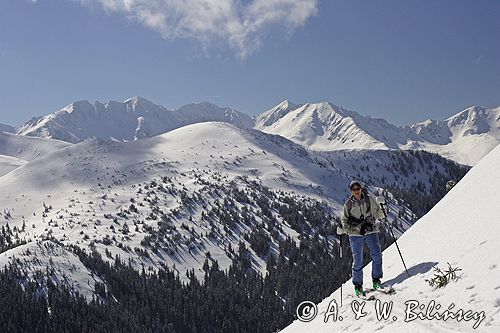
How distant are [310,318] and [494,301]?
7823 mm

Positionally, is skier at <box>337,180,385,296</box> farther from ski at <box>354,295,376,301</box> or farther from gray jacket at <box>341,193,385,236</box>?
ski at <box>354,295,376,301</box>

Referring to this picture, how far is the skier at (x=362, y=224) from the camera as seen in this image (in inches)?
577

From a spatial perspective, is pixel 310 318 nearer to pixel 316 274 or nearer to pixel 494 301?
pixel 494 301

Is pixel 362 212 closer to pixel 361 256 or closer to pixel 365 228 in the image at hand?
pixel 365 228

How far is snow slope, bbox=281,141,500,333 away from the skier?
105cm

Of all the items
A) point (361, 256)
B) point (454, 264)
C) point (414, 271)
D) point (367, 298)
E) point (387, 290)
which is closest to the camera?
point (454, 264)

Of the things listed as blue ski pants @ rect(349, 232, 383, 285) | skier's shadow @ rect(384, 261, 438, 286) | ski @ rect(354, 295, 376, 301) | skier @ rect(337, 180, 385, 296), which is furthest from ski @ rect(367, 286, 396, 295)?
skier @ rect(337, 180, 385, 296)

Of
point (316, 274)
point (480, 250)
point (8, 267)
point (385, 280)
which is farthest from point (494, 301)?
point (316, 274)

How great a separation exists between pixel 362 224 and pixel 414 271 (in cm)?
223

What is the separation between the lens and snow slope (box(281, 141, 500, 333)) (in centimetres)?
953

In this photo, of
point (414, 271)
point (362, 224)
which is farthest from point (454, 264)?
point (362, 224)

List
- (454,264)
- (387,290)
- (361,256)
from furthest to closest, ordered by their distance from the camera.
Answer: (361,256) < (387,290) < (454,264)

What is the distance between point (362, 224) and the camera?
48.7 feet

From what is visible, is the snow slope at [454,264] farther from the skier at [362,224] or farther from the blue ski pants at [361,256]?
the skier at [362,224]
